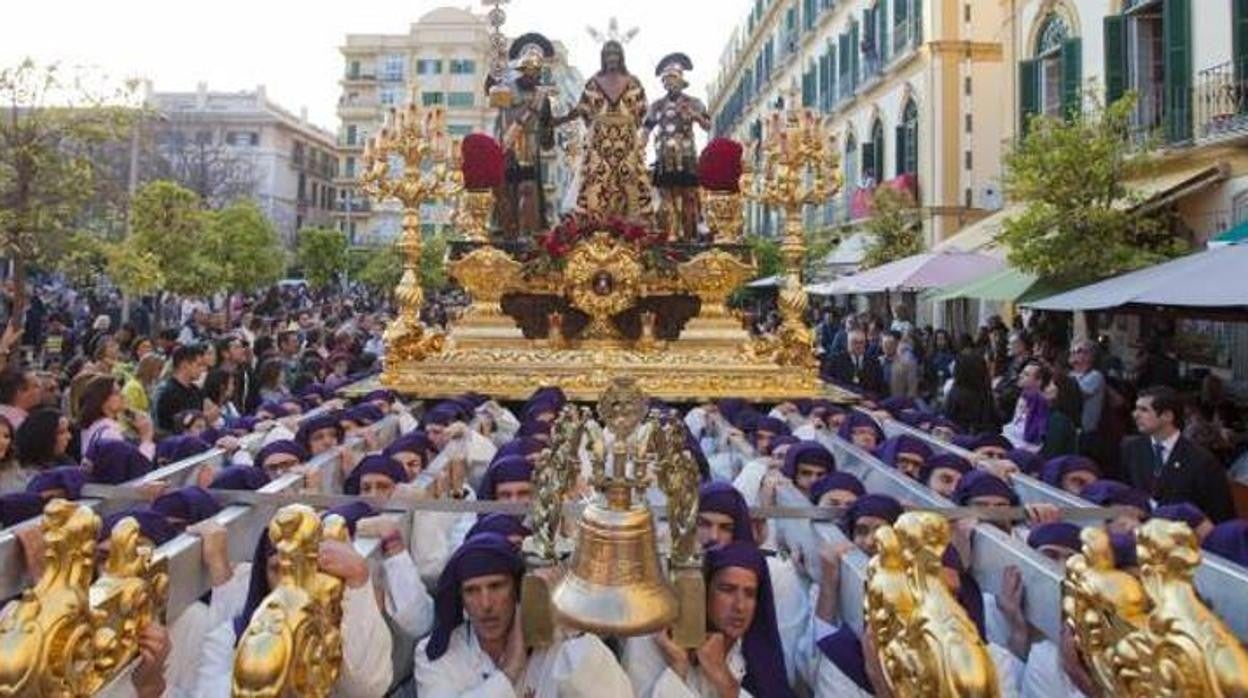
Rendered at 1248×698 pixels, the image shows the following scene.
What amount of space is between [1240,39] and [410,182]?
10.0m

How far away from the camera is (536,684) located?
3.51m

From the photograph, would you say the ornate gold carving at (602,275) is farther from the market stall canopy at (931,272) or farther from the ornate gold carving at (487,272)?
the market stall canopy at (931,272)

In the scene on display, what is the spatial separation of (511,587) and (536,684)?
0.33 metres

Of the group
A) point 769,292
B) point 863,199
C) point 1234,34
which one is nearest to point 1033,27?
point 1234,34

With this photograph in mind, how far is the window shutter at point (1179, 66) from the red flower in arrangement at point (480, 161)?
917cm

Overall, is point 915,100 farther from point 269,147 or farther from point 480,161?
point 269,147

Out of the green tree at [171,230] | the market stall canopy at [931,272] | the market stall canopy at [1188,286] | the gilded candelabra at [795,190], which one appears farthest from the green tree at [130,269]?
the market stall canopy at [1188,286]

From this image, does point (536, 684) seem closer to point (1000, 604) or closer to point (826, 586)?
point (826, 586)

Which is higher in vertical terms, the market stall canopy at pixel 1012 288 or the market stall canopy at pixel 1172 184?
the market stall canopy at pixel 1172 184

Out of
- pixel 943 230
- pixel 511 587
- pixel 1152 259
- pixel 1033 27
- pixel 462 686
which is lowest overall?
pixel 462 686

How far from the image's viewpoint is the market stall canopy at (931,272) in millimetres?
A: 14642

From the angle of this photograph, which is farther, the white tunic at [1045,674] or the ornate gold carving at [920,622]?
the white tunic at [1045,674]

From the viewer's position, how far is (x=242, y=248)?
29.6 metres

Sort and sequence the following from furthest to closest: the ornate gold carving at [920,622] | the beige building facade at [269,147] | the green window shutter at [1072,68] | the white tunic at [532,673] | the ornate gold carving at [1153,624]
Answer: the beige building facade at [269,147] → the green window shutter at [1072,68] → the white tunic at [532,673] → the ornate gold carving at [920,622] → the ornate gold carving at [1153,624]
